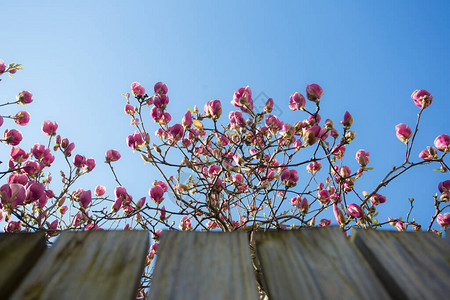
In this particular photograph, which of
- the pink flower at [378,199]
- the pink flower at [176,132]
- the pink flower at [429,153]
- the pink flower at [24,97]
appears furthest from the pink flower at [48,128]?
the pink flower at [429,153]

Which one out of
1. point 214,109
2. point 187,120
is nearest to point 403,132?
point 214,109

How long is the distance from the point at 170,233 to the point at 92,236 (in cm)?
11

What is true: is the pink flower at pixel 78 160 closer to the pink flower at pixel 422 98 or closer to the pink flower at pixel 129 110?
the pink flower at pixel 129 110

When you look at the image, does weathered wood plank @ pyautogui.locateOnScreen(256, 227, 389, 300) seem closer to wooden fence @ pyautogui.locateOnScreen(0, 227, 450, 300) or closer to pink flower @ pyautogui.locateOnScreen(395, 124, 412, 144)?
wooden fence @ pyautogui.locateOnScreen(0, 227, 450, 300)

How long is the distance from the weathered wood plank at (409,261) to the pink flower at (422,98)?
2.00 meters

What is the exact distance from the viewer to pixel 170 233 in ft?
1.23

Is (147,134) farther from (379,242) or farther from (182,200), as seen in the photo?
(379,242)

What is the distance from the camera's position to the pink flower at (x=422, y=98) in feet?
6.36

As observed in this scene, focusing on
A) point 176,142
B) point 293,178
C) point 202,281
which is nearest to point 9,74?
point 176,142

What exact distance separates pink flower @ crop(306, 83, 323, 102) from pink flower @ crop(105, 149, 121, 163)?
1708 mm

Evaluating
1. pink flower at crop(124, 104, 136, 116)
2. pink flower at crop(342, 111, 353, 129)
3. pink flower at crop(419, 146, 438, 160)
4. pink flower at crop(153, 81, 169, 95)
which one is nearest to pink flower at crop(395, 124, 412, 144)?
pink flower at crop(419, 146, 438, 160)

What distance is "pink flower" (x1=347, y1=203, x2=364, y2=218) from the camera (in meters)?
1.84

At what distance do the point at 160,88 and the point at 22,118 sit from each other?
1.80 meters

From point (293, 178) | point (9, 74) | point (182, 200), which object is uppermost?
point (9, 74)
